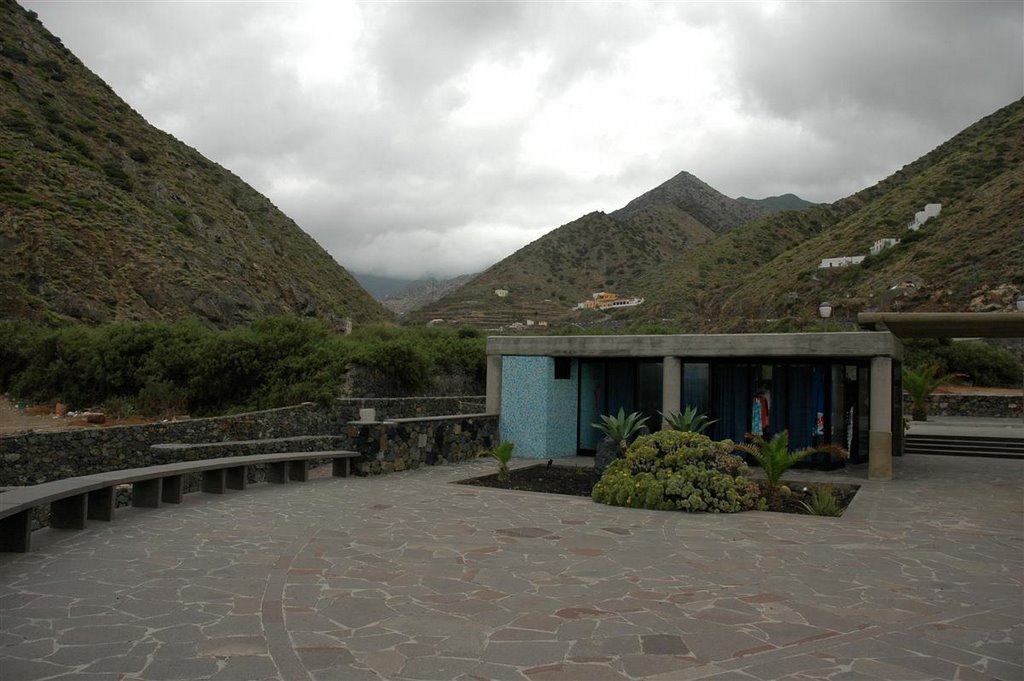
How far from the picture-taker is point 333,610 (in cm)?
575

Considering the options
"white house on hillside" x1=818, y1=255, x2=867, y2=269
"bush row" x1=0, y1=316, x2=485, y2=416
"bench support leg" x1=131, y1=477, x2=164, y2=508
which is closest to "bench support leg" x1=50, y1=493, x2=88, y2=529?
"bench support leg" x1=131, y1=477, x2=164, y2=508

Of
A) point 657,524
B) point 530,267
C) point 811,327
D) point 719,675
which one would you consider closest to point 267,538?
point 657,524

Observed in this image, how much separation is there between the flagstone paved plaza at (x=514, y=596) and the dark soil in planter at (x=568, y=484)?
1440 millimetres

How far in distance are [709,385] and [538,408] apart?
12.4 ft

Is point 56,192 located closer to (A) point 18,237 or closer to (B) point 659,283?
(A) point 18,237

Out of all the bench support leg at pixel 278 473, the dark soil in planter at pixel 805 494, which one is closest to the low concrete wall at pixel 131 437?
the bench support leg at pixel 278 473

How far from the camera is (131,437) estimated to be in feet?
56.3

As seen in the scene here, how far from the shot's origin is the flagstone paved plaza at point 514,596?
4.70m

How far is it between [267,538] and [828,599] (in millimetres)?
5673

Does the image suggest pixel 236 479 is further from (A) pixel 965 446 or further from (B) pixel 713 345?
(A) pixel 965 446

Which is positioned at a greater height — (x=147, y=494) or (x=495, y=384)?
(x=495, y=384)

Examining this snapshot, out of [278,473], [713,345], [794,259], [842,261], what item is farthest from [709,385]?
[794,259]

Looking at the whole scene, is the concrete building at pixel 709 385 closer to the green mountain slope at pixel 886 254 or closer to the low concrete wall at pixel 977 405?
the low concrete wall at pixel 977 405

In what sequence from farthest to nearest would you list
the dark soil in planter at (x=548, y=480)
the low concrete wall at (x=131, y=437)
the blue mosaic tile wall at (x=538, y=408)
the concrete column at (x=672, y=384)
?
the blue mosaic tile wall at (x=538, y=408) → the concrete column at (x=672, y=384) → the low concrete wall at (x=131, y=437) → the dark soil in planter at (x=548, y=480)
